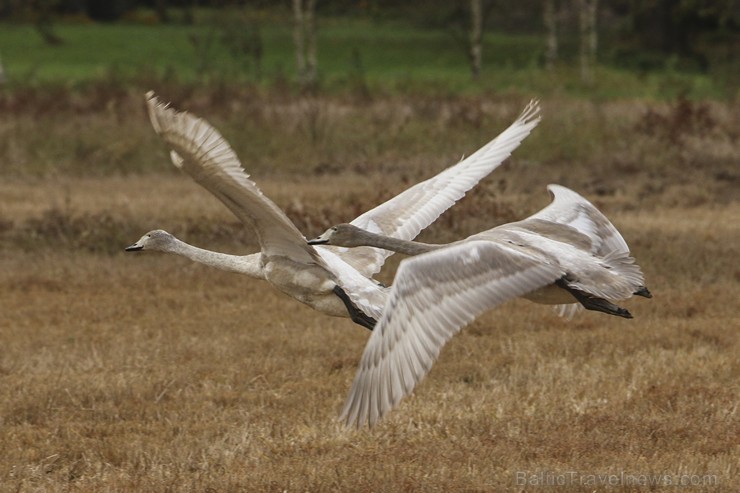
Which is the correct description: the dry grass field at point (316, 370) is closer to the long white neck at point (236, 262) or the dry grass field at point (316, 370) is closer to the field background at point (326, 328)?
the field background at point (326, 328)

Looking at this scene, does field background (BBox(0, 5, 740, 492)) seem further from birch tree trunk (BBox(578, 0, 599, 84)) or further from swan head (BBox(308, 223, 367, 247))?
birch tree trunk (BBox(578, 0, 599, 84))

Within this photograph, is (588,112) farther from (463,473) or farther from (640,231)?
(463,473)

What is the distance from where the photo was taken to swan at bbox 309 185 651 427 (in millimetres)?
6332

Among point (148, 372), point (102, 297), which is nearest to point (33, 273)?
point (102, 297)

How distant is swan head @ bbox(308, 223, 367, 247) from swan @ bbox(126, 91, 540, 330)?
5.8 inches

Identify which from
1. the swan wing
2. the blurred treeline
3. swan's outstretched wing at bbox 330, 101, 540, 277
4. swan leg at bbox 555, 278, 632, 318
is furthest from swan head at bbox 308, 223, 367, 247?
the blurred treeline

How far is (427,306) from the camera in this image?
6578mm

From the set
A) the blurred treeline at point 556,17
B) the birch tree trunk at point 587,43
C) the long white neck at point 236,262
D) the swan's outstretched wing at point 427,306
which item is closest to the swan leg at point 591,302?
the swan's outstretched wing at point 427,306

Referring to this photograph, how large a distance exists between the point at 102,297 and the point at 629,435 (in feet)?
19.8

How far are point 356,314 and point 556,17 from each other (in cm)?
4442

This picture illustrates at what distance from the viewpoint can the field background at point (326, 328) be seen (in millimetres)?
7211

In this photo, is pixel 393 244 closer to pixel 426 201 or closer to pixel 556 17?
pixel 426 201

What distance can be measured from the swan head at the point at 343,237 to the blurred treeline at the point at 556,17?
1057 inches

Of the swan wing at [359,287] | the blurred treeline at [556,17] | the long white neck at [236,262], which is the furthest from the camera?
the blurred treeline at [556,17]
